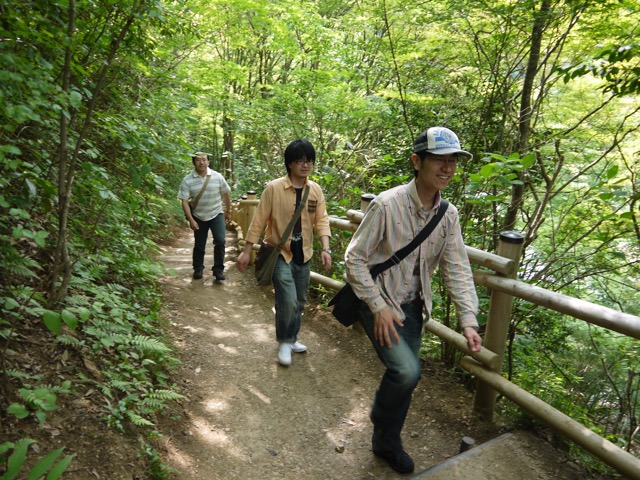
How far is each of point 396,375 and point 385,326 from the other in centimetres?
34

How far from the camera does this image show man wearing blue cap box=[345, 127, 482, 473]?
2375 mm

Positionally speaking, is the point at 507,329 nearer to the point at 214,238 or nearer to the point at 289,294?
the point at 289,294

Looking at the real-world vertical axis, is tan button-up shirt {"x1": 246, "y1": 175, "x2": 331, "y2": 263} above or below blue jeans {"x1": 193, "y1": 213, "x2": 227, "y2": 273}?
above

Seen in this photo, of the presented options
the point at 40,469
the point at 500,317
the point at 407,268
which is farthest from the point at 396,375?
the point at 40,469

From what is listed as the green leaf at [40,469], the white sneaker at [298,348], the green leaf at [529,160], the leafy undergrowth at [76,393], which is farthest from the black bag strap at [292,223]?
the green leaf at [40,469]

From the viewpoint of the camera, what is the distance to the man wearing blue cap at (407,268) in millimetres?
2375

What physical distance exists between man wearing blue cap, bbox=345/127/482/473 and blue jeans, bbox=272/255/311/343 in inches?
55.8

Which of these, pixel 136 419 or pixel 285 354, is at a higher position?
pixel 136 419

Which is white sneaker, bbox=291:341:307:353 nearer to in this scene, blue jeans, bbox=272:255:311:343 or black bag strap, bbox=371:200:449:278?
blue jeans, bbox=272:255:311:343

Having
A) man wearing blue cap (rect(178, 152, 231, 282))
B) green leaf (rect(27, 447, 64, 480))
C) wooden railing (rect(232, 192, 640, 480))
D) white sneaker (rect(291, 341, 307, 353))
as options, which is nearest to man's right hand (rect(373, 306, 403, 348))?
wooden railing (rect(232, 192, 640, 480))

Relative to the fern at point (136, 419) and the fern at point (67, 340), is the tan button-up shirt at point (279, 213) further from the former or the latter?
the fern at point (136, 419)

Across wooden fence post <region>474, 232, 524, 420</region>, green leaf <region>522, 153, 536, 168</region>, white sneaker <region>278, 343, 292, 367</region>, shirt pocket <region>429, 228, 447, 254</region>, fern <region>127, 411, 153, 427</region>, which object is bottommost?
white sneaker <region>278, 343, 292, 367</region>

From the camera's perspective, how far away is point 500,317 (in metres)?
3.01

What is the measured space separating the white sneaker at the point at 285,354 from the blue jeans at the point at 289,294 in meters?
0.05
